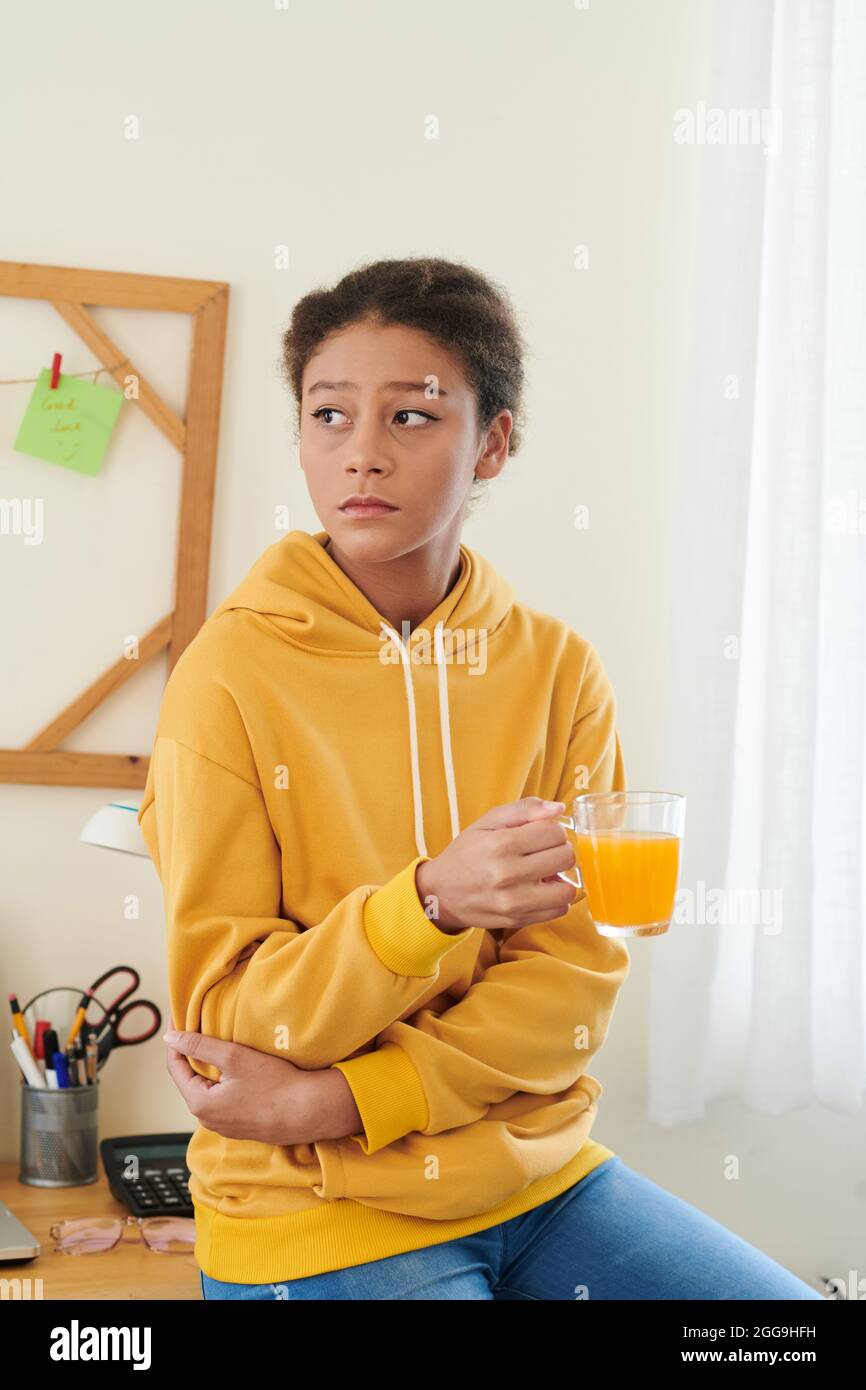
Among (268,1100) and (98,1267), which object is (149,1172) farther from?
(268,1100)

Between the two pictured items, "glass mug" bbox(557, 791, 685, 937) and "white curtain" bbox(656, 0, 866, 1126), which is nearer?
"glass mug" bbox(557, 791, 685, 937)

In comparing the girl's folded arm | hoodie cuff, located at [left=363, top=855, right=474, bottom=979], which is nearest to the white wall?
the girl's folded arm

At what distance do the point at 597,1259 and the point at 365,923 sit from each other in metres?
0.35

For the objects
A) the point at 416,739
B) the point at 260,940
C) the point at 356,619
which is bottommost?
the point at 260,940

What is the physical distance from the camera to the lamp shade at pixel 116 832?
1.44 m

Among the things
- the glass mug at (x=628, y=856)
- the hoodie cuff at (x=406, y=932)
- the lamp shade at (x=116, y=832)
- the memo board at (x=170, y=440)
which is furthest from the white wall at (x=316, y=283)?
the glass mug at (x=628, y=856)

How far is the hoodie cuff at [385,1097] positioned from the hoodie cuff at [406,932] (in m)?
0.10

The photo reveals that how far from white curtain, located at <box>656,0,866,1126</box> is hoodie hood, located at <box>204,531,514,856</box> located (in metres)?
0.56

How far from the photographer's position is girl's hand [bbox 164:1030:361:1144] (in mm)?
997

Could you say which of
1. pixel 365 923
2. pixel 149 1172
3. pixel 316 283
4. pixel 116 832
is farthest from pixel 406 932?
pixel 316 283

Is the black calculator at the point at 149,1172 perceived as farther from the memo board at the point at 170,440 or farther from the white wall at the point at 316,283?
the memo board at the point at 170,440

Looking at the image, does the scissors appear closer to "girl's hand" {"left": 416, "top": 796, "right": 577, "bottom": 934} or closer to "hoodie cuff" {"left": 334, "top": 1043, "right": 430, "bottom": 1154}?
"hoodie cuff" {"left": 334, "top": 1043, "right": 430, "bottom": 1154}

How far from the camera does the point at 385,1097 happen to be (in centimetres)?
101
